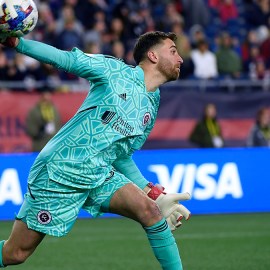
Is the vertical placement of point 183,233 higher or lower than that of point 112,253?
lower

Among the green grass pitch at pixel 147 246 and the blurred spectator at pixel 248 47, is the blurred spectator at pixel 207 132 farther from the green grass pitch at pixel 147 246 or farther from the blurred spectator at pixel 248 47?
the green grass pitch at pixel 147 246

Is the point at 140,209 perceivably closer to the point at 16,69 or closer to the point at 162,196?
the point at 162,196

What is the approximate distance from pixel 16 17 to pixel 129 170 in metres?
1.82

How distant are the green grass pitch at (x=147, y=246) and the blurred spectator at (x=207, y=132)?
333 centimetres

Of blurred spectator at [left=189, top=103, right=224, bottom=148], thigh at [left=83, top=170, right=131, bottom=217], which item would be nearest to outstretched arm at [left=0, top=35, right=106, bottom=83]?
thigh at [left=83, top=170, right=131, bottom=217]

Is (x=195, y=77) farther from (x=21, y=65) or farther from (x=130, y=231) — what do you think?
(x=130, y=231)

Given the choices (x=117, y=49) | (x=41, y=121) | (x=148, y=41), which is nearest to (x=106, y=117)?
(x=148, y=41)

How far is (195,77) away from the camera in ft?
64.5

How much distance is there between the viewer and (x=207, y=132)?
60.5 ft

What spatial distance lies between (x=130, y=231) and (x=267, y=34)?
30.6 feet

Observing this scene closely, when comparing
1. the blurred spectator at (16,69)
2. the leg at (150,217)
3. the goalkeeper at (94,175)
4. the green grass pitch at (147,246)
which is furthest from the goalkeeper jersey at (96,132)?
the blurred spectator at (16,69)

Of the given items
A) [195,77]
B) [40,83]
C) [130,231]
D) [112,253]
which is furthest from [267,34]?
[112,253]

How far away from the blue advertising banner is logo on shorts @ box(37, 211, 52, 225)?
24.5ft

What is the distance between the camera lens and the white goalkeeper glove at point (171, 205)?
797 cm
